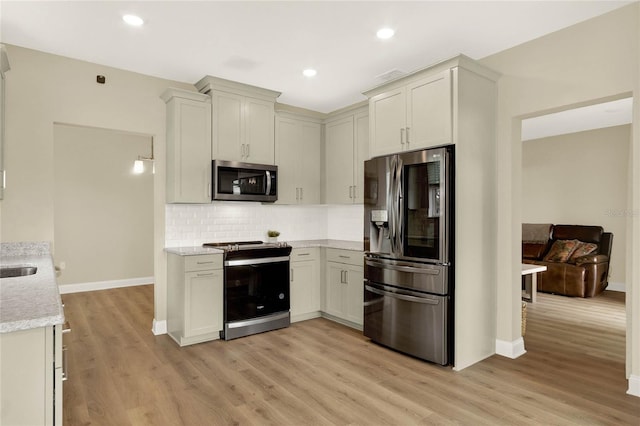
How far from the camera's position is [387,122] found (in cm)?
365

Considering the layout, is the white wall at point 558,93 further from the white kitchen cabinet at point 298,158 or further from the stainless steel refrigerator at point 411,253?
the white kitchen cabinet at point 298,158

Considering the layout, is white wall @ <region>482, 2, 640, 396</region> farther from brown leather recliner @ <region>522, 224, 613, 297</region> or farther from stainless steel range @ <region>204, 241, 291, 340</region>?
brown leather recliner @ <region>522, 224, 613, 297</region>

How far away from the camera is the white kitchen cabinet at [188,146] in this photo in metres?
3.90

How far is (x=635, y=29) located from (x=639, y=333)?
2194 millimetres

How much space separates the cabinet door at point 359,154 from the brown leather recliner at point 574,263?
3.69 metres

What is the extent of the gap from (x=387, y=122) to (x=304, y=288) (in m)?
2.20

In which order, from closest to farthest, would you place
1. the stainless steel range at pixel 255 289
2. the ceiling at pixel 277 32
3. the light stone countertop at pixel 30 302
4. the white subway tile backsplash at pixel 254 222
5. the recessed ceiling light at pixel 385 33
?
the light stone countertop at pixel 30 302 → the ceiling at pixel 277 32 → the recessed ceiling light at pixel 385 33 → the stainless steel range at pixel 255 289 → the white subway tile backsplash at pixel 254 222

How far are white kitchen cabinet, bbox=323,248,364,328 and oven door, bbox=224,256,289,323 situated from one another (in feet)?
1.83

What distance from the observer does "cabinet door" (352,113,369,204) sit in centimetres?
451

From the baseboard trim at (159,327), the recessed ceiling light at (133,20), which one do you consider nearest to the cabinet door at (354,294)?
the baseboard trim at (159,327)

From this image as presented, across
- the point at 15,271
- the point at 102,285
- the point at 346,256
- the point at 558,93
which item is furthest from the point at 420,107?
the point at 102,285

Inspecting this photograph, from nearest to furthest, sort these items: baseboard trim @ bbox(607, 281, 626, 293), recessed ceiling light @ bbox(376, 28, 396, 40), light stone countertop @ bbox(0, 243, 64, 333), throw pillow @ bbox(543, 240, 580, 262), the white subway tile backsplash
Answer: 1. light stone countertop @ bbox(0, 243, 64, 333)
2. recessed ceiling light @ bbox(376, 28, 396, 40)
3. the white subway tile backsplash
4. throw pillow @ bbox(543, 240, 580, 262)
5. baseboard trim @ bbox(607, 281, 626, 293)

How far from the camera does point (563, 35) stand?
3.03m

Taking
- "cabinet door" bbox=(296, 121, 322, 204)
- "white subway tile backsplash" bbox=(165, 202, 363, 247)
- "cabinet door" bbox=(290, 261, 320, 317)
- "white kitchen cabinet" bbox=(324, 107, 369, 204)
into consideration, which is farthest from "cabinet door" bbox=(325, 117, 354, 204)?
"cabinet door" bbox=(290, 261, 320, 317)
